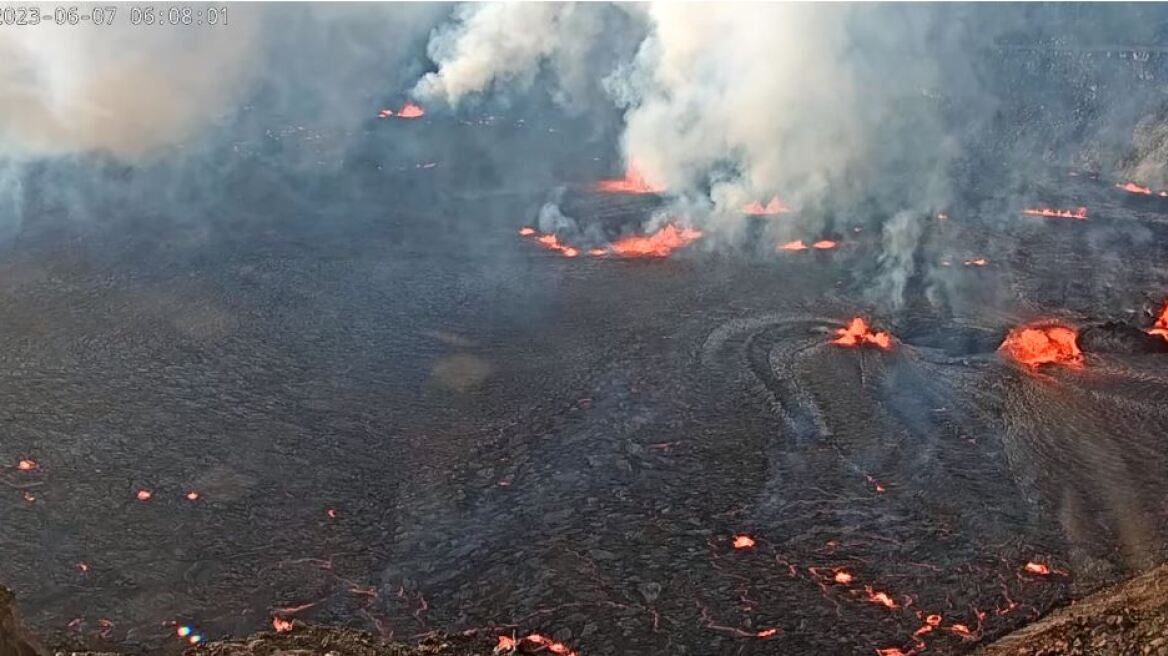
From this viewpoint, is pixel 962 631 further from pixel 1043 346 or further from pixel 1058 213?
pixel 1058 213

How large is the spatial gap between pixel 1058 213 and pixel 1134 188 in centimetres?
628

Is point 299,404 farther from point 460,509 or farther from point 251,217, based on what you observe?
point 251,217

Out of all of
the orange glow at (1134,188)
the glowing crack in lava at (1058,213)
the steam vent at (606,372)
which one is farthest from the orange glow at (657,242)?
the orange glow at (1134,188)

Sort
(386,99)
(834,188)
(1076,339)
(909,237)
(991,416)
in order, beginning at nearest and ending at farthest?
(991,416), (1076,339), (909,237), (834,188), (386,99)

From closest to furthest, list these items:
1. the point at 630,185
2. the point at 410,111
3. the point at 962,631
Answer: the point at 962,631 → the point at 630,185 → the point at 410,111

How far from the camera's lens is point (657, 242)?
1045 inches

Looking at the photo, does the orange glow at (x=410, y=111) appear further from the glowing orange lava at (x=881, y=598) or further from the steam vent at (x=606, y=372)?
the glowing orange lava at (x=881, y=598)

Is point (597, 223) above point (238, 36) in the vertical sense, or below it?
below

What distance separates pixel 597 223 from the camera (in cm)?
2808

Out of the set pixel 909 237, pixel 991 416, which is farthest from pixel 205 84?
pixel 991 416

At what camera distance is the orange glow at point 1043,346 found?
62.0 ft

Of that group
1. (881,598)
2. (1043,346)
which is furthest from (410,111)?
(881,598)

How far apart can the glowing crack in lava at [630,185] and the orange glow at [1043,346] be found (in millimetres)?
14460

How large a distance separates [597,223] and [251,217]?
33.5ft
